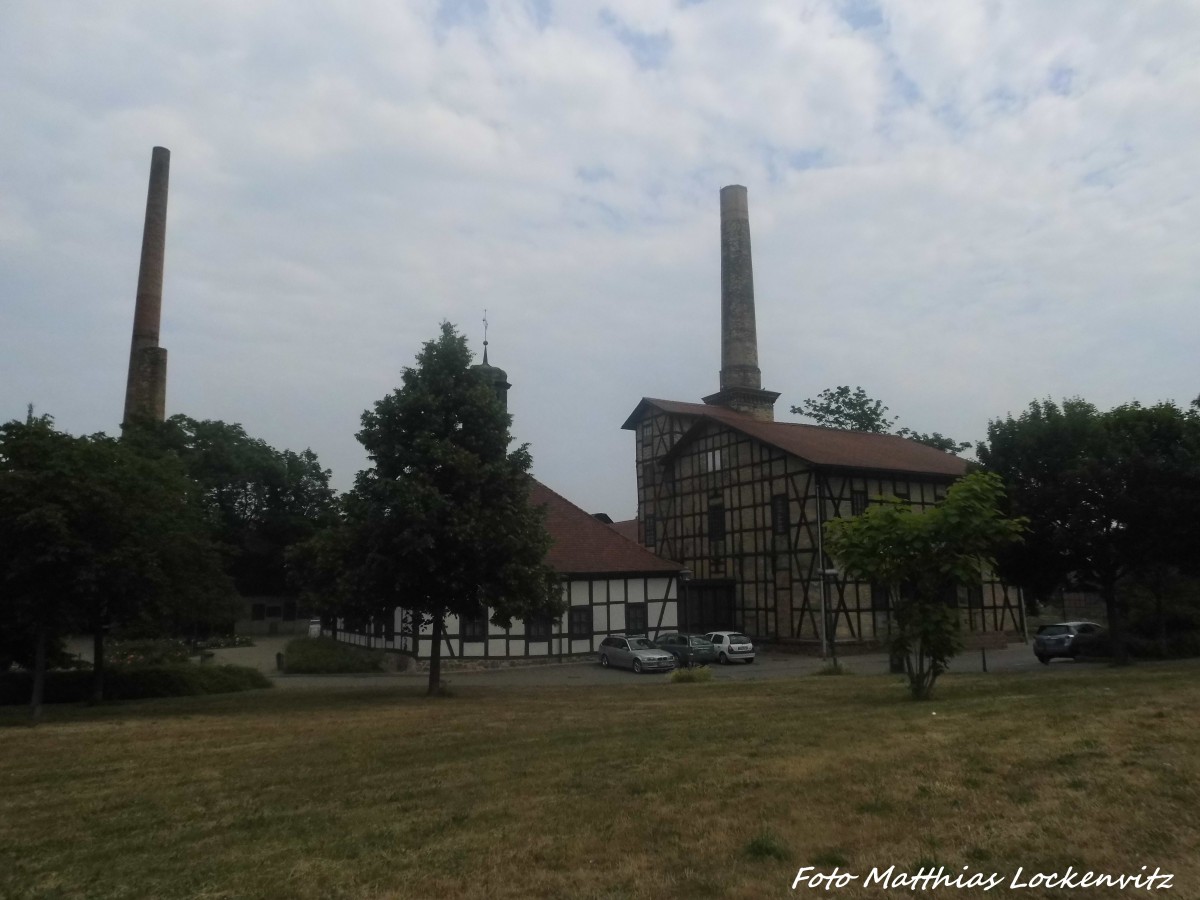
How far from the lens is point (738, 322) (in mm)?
53938

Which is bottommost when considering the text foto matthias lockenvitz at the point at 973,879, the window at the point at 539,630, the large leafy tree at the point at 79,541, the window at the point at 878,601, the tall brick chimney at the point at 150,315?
the text foto matthias lockenvitz at the point at 973,879

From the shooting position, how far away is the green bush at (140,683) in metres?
23.0

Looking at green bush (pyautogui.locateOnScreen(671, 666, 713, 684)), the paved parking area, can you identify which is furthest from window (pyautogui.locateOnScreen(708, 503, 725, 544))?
green bush (pyautogui.locateOnScreen(671, 666, 713, 684))

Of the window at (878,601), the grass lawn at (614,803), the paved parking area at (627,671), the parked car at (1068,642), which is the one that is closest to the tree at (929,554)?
the grass lawn at (614,803)

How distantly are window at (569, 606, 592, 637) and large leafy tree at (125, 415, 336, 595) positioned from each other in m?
29.1

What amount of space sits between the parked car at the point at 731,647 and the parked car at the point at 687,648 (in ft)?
0.79

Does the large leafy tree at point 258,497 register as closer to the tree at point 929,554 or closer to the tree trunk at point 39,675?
the tree trunk at point 39,675

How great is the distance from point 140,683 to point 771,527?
2527 centimetres

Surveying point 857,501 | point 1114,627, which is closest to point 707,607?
point 857,501

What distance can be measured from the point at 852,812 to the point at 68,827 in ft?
21.9

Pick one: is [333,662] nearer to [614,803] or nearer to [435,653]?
[435,653]

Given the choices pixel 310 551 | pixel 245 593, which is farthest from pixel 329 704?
pixel 245 593

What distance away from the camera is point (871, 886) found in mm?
5930

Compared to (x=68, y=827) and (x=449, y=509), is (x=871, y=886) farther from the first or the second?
(x=449, y=509)
